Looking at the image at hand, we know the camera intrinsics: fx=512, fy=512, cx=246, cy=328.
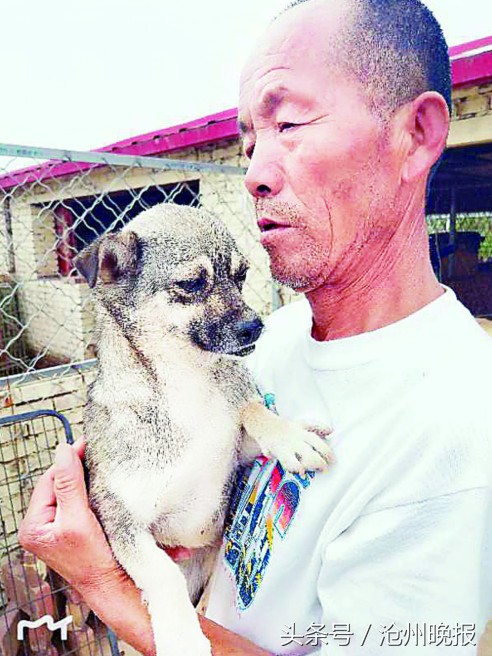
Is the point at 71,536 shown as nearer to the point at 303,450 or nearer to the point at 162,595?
the point at 162,595

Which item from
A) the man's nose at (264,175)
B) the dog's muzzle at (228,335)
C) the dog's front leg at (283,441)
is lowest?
the dog's front leg at (283,441)

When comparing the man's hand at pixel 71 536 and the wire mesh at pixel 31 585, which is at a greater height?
the man's hand at pixel 71 536

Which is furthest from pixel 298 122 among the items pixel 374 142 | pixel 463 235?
pixel 463 235

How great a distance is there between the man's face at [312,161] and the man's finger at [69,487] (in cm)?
91

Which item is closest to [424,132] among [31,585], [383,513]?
[383,513]

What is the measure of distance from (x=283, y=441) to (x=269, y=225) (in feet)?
1.97

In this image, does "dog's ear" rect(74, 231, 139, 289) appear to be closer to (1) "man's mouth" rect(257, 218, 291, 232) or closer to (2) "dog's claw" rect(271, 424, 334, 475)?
(1) "man's mouth" rect(257, 218, 291, 232)

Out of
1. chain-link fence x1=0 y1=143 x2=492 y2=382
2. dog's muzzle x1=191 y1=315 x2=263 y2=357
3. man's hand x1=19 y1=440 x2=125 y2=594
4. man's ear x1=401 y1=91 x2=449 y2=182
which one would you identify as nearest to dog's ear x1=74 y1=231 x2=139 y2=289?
dog's muzzle x1=191 y1=315 x2=263 y2=357

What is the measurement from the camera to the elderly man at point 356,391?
104 cm

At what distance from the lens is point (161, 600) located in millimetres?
1439

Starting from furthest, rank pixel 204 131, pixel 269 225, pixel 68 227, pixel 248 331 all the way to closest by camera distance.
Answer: pixel 68 227 → pixel 204 131 → pixel 248 331 → pixel 269 225

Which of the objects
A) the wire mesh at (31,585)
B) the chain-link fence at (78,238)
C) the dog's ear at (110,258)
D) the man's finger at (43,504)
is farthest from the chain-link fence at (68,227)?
the man's finger at (43,504)

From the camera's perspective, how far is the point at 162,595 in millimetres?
1443

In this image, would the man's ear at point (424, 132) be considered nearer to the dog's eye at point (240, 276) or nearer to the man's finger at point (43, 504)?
the dog's eye at point (240, 276)
